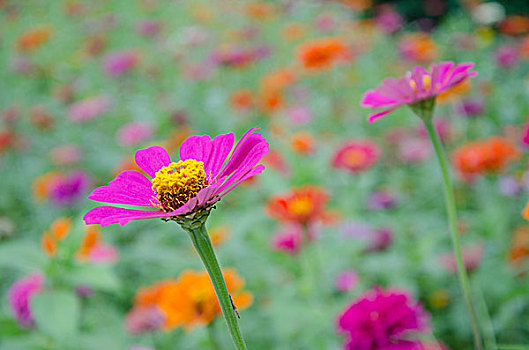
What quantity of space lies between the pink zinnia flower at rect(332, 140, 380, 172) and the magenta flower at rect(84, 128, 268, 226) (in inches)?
30.9

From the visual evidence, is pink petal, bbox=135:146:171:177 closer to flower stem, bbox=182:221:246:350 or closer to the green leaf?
flower stem, bbox=182:221:246:350

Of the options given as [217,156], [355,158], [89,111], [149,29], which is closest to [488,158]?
[355,158]

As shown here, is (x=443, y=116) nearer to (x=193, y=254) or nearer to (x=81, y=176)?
(x=193, y=254)

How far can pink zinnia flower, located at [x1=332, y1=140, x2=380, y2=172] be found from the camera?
3.96 ft

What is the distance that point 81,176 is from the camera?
174 centimetres

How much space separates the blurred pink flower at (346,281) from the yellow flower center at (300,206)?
0.19m

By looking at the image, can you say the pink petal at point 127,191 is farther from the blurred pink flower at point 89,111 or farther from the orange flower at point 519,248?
the blurred pink flower at point 89,111

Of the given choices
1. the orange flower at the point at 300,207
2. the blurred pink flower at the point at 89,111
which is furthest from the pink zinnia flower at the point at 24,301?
the blurred pink flower at the point at 89,111

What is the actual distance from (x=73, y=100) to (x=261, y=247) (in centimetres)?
184

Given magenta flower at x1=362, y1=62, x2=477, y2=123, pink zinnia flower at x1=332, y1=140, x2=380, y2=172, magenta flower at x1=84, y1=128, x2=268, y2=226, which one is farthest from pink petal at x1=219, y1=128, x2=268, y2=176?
pink zinnia flower at x1=332, y1=140, x2=380, y2=172

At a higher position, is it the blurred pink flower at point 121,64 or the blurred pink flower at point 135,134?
the blurred pink flower at point 121,64

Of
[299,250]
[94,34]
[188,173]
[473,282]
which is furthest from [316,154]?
[94,34]

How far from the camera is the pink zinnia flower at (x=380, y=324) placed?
0.60 m

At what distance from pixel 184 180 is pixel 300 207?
58 cm
